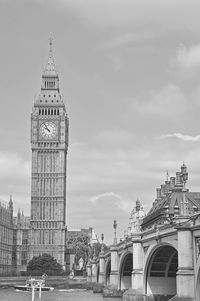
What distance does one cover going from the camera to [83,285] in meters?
132

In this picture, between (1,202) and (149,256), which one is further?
(1,202)

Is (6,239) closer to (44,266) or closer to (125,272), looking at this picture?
(44,266)

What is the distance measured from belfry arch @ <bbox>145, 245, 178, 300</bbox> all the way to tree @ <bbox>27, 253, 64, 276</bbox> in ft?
324

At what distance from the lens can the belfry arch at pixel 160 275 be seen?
66062mm

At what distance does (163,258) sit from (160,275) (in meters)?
2.24

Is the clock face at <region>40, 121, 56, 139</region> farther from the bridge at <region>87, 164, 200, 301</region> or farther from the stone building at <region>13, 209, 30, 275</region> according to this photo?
the bridge at <region>87, 164, 200, 301</region>

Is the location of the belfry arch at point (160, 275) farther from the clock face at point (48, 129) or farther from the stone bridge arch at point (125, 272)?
the clock face at point (48, 129)

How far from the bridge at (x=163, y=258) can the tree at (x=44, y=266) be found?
55.5 meters

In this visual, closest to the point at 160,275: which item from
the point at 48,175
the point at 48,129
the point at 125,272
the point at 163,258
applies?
the point at 163,258

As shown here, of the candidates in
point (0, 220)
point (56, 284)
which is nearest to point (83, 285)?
point (56, 284)

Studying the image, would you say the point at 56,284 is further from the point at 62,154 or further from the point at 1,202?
the point at 62,154

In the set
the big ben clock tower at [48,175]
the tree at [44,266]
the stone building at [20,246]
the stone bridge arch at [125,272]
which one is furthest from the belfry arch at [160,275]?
the stone building at [20,246]

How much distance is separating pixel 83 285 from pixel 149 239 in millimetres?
72513

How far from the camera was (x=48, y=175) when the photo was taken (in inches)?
7451
